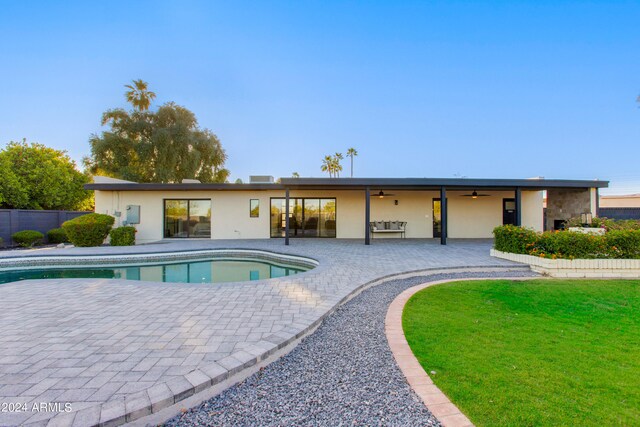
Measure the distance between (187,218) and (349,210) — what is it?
773cm

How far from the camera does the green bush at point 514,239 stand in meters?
7.64

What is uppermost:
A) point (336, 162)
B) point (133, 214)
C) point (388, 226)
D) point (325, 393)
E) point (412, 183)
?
point (336, 162)

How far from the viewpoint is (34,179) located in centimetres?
1658

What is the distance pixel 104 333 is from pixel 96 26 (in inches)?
525

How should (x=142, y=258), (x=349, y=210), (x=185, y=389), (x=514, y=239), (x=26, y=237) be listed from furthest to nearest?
1. (x=349, y=210)
2. (x=26, y=237)
3. (x=142, y=258)
4. (x=514, y=239)
5. (x=185, y=389)

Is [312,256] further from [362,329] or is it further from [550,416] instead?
[550,416]

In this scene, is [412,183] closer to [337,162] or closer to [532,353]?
[532,353]

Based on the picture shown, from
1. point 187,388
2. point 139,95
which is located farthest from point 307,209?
point 139,95

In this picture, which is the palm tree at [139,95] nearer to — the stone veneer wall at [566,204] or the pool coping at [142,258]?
the pool coping at [142,258]

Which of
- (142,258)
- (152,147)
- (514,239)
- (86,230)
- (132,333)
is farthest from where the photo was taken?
(152,147)

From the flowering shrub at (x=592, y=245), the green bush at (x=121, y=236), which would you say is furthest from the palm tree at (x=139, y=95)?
the flowering shrub at (x=592, y=245)

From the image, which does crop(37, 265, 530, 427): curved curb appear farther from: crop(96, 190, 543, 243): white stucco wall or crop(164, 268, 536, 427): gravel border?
crop(96, 190, 543, 243): white stucco wall

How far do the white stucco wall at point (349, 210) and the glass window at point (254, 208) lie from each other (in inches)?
6.0

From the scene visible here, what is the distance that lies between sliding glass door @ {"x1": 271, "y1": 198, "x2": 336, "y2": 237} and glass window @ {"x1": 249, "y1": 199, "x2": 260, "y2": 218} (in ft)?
2.28
